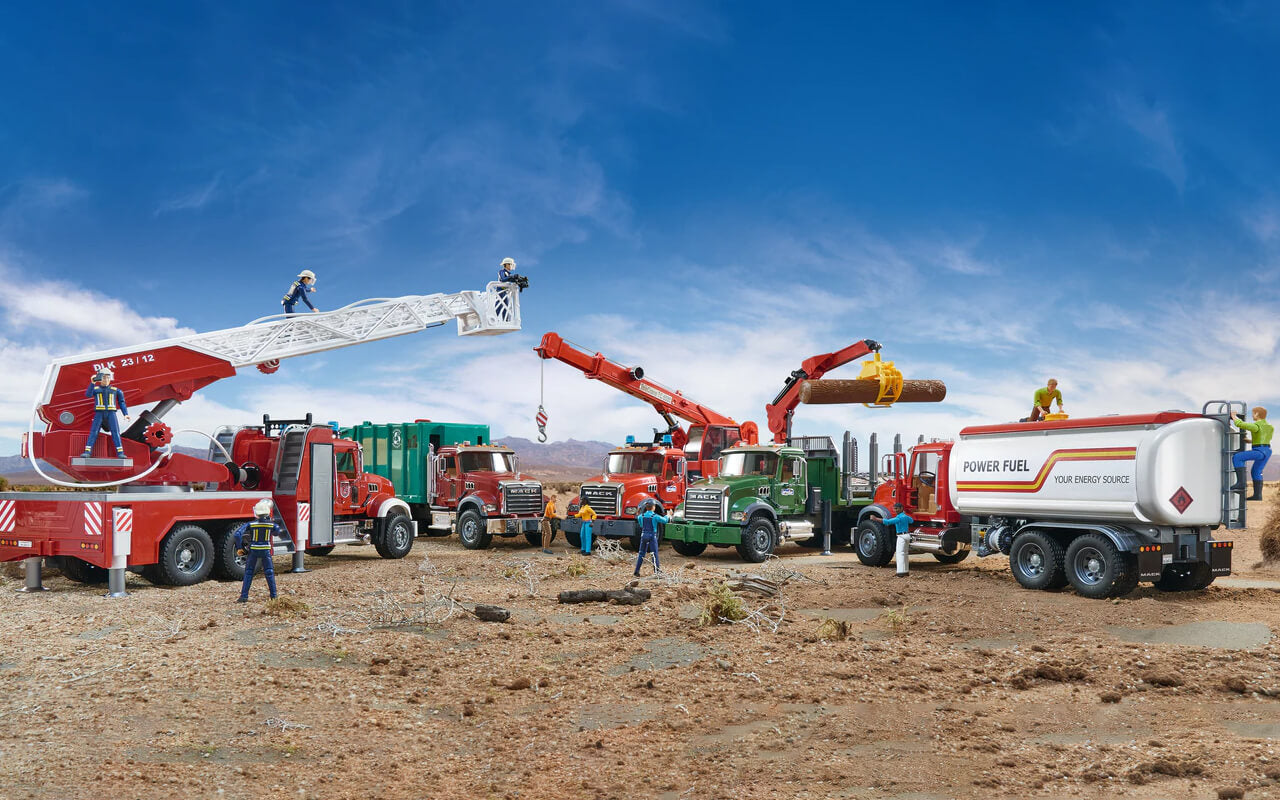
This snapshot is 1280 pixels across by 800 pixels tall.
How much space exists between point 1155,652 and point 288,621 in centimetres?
1095

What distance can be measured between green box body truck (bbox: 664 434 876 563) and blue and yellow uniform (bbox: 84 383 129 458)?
38.0 ft

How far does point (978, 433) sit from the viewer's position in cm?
1755

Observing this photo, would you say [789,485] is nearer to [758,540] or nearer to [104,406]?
[758,540]

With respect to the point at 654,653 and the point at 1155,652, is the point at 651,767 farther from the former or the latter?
the point at 1155,652

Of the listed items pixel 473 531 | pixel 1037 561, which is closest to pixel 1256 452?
pixel 1037 561

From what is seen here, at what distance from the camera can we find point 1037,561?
1628 cm

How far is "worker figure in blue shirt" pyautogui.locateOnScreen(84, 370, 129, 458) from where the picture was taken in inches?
609

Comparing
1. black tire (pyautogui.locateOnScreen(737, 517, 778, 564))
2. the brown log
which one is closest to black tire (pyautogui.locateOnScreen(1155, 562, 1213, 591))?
black tire (pyautogui.locateOnScreen(737, 517, 778, 564))

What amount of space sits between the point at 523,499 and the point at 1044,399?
12.6 m

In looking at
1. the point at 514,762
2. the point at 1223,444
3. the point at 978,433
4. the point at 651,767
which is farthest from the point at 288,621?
the point at 1223,444

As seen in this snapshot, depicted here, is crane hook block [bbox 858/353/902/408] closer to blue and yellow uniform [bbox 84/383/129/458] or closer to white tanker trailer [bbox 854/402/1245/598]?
white tanker trailer [bbox 854/402/1245/598]

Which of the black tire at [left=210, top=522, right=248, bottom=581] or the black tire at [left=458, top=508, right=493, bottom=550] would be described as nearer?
the black tire at [left=210, top=522, right=248, bottom=581]

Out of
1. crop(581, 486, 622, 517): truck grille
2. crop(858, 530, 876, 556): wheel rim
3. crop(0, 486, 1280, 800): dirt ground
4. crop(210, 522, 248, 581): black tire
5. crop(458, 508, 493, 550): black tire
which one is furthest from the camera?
crop(458, 508, 493, 550): black tire

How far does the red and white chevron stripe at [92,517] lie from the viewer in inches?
586
